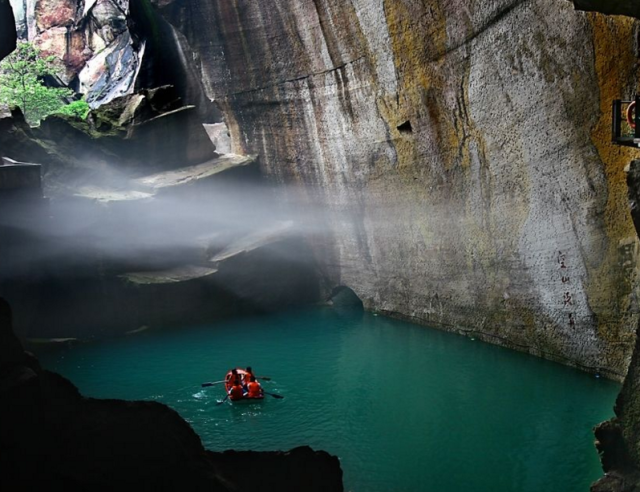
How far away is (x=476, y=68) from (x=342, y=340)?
18.5 feet

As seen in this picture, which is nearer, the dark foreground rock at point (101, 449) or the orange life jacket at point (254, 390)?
the dark foreground rock at point (101, 449)

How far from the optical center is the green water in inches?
304

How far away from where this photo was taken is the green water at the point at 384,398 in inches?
304

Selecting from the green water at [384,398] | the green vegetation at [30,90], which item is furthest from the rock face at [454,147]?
the green vegetation at [30,90]

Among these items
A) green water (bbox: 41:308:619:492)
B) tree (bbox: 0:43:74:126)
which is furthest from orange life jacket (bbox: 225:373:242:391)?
tree (bbox: 0:43:74:126)

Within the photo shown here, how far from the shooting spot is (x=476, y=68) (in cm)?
1056

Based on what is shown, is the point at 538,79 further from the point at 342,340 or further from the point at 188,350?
the point at 188,350

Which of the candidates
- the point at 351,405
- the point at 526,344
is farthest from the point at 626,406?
the point at 526,344

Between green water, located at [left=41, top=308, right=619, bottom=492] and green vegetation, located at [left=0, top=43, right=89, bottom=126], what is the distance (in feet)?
48.1

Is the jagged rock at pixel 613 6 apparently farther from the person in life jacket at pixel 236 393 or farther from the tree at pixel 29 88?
the tree at pixel 29 88

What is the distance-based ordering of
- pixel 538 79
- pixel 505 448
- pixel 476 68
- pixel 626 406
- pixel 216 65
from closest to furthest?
pixel 626 406 → pixel 505 448 → pixel 538 79 → pixel 476 68 → pixel 216 65

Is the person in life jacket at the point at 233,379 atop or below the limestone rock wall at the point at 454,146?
below

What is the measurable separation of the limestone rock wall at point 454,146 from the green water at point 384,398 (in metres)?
0.73

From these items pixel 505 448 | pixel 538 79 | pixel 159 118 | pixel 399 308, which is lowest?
pixel 505 448
